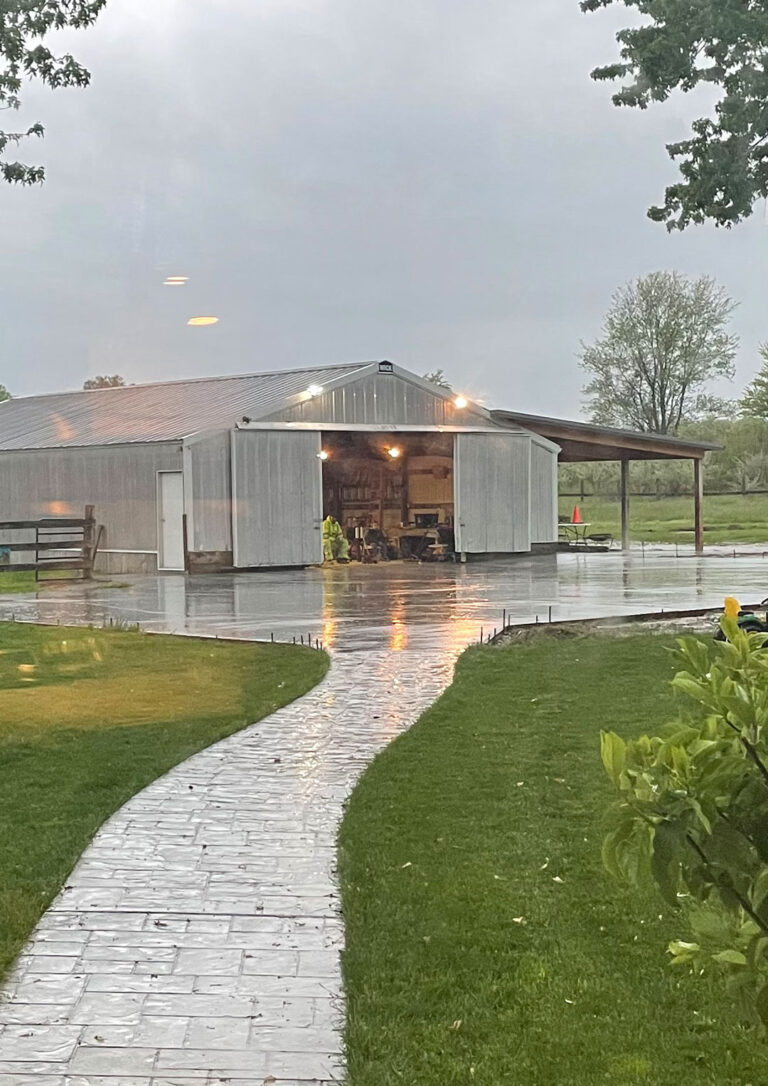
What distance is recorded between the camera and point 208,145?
28.8 metres

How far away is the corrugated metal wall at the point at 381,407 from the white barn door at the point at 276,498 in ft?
1.66

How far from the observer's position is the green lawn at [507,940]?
337 cm

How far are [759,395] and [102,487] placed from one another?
119ft

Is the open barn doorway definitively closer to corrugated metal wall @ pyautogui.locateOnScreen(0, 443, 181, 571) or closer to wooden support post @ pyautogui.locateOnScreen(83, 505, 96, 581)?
corrugated metal wall @ pyautogui.locateOnScreen(0, 443, 181, 571)

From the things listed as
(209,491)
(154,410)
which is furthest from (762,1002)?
(154,410)

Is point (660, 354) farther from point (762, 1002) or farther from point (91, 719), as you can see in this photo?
point (762, 1002)

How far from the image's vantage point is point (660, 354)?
56688 mm

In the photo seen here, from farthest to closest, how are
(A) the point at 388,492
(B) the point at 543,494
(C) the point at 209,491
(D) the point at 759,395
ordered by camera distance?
(D) the point at 759,395
(A) the point at 388,492
(B) the point at 543,494
(C) the point at 209,491

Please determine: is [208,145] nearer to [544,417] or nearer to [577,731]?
[544,417]

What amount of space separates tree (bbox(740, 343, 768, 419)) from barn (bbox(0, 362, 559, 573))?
27090 mm

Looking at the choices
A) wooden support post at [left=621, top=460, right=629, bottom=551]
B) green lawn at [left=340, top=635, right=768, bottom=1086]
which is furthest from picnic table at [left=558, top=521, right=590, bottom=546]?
green lawn at [left=340, top=635, right=768, bottom=1086]

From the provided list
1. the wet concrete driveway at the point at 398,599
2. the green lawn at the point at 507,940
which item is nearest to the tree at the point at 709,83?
the wet concrete driveway at the point at 398,599

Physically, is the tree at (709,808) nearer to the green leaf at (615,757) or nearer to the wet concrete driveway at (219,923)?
the green leaf at (615,757)

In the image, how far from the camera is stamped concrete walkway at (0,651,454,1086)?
3.38 meters
